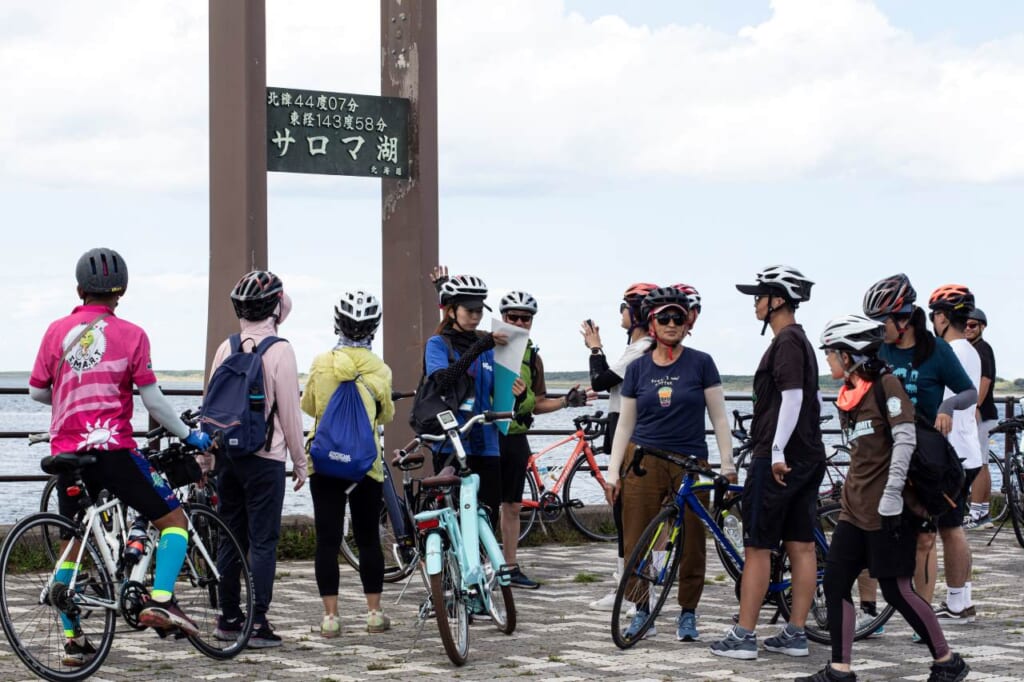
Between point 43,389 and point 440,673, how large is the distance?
2.17 metres

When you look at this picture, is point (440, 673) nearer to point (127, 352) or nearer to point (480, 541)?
point (480, 541)

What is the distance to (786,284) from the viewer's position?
760 cm

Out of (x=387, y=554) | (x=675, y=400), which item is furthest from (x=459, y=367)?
(x=387, y=554)

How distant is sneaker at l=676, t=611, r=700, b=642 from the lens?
26.8 ft

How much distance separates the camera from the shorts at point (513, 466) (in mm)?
10234

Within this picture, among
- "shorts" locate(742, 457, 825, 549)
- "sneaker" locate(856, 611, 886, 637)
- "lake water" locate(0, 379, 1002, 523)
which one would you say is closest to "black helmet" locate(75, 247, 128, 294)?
"shorts" locate(742, 457, 825, 549)

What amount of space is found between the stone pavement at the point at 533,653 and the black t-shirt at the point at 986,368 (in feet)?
7.58

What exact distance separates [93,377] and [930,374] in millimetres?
4188

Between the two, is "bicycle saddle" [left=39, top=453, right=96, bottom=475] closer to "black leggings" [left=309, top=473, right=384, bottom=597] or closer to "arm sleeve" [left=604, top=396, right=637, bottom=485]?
"black leggings" [left=309, top=473, right=384, bottom=597]

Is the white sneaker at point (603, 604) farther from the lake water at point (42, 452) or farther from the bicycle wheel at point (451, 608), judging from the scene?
the lake water at point (42, 452)

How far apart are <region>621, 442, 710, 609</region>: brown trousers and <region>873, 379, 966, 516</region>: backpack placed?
1.53 metres

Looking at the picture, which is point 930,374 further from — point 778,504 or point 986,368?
point 986,368

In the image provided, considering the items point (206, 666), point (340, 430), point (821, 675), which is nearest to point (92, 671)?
point (206, 666)

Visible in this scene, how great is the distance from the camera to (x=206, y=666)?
24.1ft
